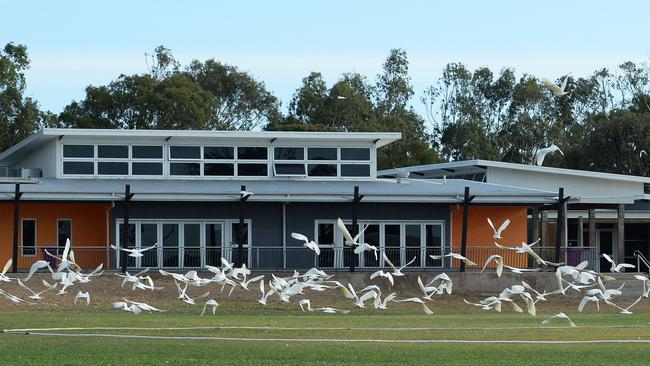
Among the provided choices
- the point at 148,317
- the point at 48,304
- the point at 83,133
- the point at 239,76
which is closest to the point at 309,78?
the point at 239,76

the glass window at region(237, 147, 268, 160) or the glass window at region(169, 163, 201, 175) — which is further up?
the glass window at region(237, 147, 268, 160)

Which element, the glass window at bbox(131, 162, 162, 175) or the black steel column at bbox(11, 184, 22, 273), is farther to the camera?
the glass window at bbox(131, 162, 162, 175)

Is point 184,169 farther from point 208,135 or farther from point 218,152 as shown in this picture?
point 208,135

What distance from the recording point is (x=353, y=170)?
61094 mm

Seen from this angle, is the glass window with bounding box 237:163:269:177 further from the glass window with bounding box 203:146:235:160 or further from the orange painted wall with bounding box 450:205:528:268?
the orange painted wall with bounding box 450:205:528:268

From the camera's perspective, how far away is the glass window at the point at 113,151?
192 feet

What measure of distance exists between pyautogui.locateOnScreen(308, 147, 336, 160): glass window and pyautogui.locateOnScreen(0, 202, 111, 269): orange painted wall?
32.1ft

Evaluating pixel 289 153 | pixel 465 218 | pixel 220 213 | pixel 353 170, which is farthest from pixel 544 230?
pixel 220 213

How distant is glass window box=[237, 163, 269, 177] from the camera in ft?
197

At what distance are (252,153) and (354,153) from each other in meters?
4.68

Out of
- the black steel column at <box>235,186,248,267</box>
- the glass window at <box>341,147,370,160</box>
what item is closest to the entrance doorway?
the glass window at <box>341,147,370,160</box>

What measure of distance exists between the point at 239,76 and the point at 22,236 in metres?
60.6

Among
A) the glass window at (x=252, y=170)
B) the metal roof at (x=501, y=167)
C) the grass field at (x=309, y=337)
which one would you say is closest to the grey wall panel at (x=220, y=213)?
the glass window at (x=252, y=170)

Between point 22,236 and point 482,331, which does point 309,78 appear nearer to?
point 22,236
